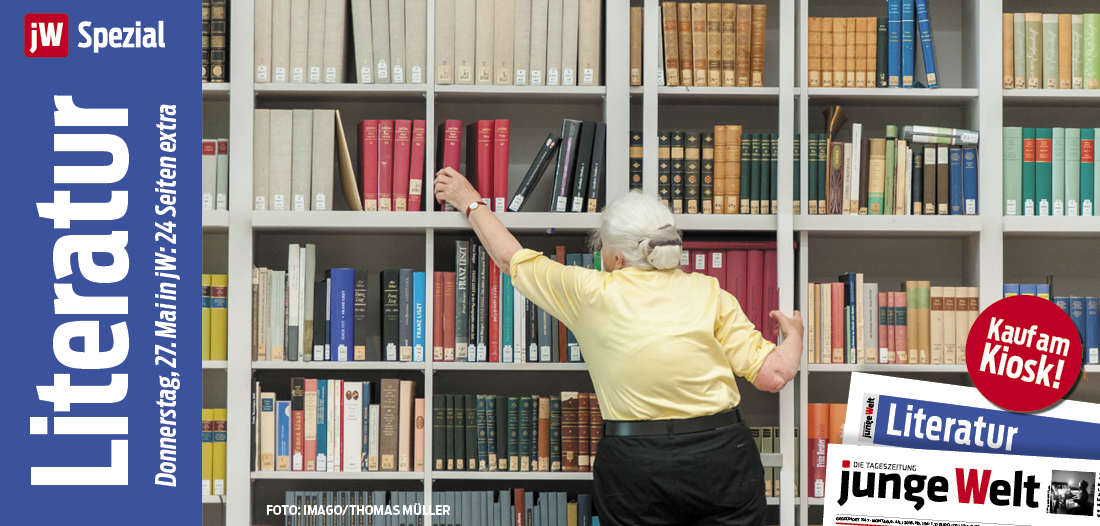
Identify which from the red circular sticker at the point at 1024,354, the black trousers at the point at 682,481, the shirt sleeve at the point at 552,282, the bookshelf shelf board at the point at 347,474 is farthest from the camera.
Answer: the bookshelf shelf board at the point at 347,474

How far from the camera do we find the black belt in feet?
6.10

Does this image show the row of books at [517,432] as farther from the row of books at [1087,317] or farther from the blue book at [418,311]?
the row of books at [1087,317]

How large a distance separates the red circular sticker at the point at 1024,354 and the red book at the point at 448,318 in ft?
5.40

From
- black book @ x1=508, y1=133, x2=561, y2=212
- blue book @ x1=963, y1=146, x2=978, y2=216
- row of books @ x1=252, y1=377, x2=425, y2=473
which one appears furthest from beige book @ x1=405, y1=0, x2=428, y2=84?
blue book @ x1=963, y1=146, x2=978, y2=216

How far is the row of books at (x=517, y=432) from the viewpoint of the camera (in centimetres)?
241

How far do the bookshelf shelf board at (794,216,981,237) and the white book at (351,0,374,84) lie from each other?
56.4 inches

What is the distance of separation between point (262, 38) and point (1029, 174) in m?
2.49

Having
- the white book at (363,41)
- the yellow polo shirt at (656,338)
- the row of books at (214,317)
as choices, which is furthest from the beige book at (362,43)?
the yellow polo shirt at (656,338)

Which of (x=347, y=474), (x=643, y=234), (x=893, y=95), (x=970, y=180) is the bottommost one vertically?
(x=347, y=474)

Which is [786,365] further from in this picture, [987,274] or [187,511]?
[187,511]

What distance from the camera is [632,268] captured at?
77.8 inches

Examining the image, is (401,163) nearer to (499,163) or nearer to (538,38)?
(499,163)

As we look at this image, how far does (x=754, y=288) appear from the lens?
2.44 m

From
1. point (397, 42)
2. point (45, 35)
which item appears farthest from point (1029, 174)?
point (45, 35)
